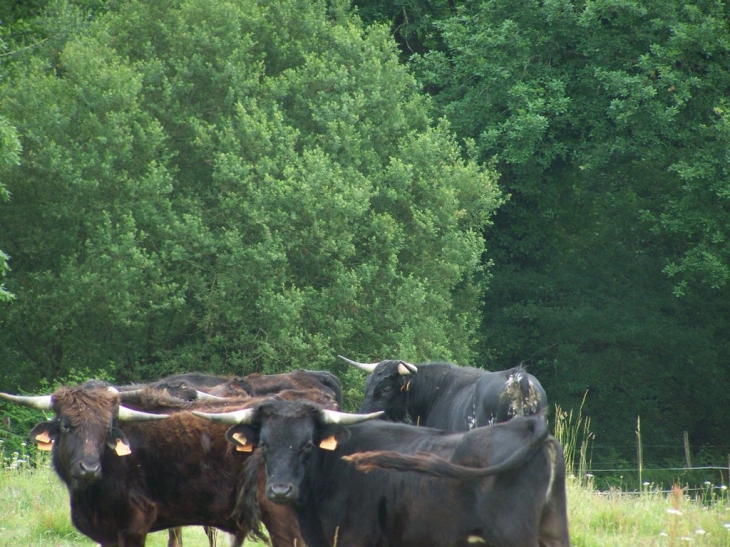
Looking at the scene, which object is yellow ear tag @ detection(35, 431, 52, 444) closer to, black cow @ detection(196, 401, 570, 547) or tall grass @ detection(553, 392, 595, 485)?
black cow @ detection(196, 401, 570, 547)

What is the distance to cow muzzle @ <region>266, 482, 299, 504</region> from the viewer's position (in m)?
6.33

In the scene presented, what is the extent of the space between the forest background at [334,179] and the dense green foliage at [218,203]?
0.07m

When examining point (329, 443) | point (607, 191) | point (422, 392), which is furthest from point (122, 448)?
point (607, 191)

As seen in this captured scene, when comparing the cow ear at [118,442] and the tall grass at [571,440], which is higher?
the cow ear at [118,442]

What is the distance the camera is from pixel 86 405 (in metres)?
7.24

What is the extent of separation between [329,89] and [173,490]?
18.1 m

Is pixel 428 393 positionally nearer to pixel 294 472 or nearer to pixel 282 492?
pixel 294 472

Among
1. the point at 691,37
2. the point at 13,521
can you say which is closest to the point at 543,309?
the point at 691,37

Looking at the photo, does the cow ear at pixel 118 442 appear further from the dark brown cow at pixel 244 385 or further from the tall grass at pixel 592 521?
the tall grass at pixel 592 521

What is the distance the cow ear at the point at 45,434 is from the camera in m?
7.29

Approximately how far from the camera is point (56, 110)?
2197 centimetres

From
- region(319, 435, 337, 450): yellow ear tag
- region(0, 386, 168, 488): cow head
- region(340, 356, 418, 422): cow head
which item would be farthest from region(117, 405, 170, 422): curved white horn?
region(340, 356, 418, 422): cow head

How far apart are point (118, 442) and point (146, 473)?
1.43 feet

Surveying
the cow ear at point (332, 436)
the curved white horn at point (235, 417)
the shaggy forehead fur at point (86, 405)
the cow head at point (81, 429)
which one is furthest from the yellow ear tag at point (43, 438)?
the cow ear at point (332, 436)
